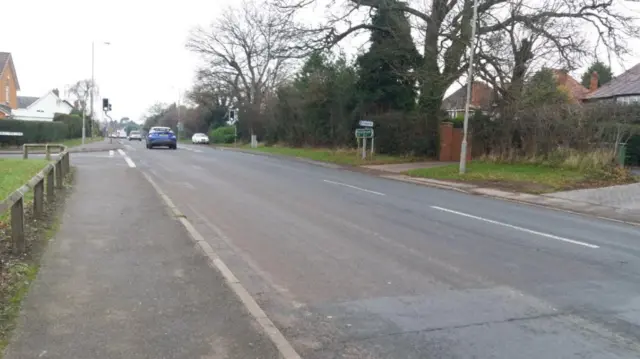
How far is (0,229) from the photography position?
8.23 metres

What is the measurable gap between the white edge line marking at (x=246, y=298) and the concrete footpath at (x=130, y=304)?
0.07 meters

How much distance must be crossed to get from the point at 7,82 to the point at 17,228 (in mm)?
61456

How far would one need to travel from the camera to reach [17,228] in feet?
22.9

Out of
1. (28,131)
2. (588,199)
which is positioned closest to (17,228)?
(588,199)

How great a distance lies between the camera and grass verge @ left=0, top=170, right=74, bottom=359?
16.0ft

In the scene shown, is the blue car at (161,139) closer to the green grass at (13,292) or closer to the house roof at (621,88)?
the house roof at (621,88)

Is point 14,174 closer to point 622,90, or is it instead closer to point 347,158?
point 347,158

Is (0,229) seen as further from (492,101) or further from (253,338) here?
(492,101)

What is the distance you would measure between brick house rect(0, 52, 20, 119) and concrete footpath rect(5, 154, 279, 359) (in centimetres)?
5135

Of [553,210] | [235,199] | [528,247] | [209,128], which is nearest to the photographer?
[528,247]

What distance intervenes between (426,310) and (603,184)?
634 inches

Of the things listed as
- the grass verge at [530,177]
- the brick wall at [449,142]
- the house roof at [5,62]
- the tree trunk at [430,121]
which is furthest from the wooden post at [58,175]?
the house roof at [5,62]

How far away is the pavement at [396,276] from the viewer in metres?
4.74

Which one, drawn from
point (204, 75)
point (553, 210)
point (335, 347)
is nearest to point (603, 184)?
point (553, 210)
